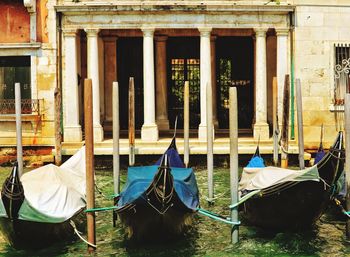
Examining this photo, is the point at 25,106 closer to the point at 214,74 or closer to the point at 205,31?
the point at 205,31

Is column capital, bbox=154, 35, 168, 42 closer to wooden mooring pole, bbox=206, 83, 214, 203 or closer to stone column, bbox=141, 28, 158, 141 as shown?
stone column, bbox=141, 28, 158, 141

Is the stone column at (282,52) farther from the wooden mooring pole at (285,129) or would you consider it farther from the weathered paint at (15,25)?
the weathered paint at (15,25)

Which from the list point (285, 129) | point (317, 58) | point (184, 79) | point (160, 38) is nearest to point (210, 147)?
point (285, 129)

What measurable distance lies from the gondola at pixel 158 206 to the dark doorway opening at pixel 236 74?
7719 millimetres

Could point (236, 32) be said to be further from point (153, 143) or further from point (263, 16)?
point (153, 143)

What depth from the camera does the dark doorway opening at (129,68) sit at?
15.1m

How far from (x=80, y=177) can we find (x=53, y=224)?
169 cm

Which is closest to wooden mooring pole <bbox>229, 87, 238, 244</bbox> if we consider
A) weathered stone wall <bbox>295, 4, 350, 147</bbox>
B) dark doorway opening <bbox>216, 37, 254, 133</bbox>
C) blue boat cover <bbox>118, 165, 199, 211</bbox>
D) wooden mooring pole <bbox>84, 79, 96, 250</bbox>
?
blue boat cover <bbox>118, 165, 199, 211</bbox>

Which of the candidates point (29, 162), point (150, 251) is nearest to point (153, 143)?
point (29, 162)

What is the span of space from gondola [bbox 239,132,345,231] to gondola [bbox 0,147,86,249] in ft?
7.23

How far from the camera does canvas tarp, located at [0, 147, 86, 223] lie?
6789 millimetres

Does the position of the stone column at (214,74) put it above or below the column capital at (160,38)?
below

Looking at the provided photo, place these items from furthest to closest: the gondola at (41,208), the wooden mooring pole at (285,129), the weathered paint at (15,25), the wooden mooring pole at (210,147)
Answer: the weathered paint at (15,25) < the wooden mooring pole at (285,129) < the wooden mooring pole at (210,147) < the gondola at (41,208)

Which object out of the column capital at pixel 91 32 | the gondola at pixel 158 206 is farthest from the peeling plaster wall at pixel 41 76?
the gondola at pixel 158 206
